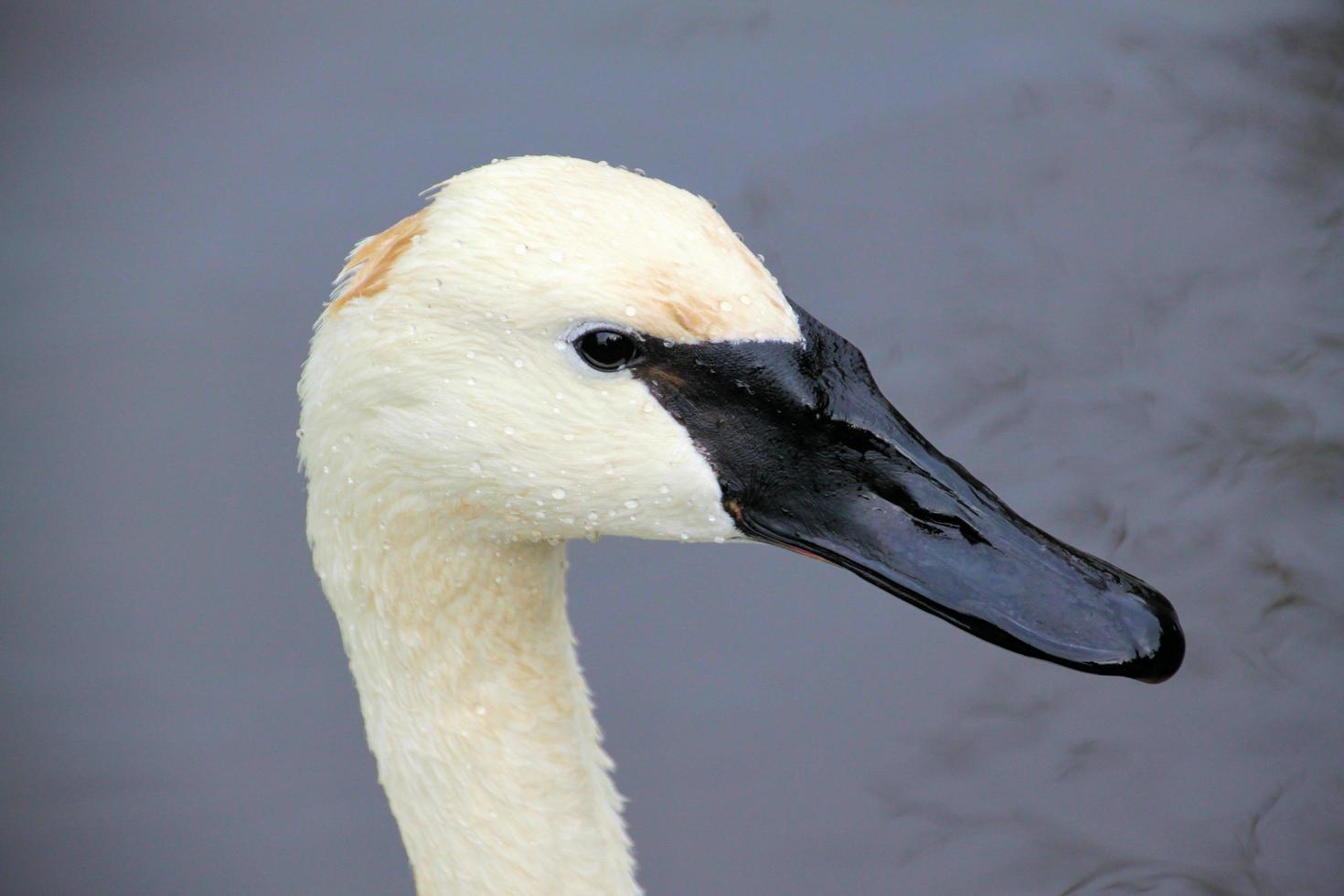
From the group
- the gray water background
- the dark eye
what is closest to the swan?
the dark eye

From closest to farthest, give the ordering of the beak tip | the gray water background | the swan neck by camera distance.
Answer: the beak tip
the swan neck
the gray water background

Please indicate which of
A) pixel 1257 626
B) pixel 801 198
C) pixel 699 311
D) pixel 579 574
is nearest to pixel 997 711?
pixel 1257 626

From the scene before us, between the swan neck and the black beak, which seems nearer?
the black beak

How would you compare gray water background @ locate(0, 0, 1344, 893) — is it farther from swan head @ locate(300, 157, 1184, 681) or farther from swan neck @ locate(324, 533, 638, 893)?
swan head @ locate(300, 157, 1184, 681)

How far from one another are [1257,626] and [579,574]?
2.15m

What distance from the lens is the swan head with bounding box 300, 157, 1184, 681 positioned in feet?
7.67

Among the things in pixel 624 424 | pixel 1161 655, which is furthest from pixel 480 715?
pixel 1161 655

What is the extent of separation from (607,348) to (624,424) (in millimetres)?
136

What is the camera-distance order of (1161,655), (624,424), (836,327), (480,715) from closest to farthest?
(1161,655) → (624,424) → (480,715) → (836,327)

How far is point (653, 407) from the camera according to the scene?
2432mm

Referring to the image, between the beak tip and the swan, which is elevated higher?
the swan

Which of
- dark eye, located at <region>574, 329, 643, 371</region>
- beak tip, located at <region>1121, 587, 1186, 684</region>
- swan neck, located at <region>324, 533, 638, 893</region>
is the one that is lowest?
beak tip, located at <region>1121, 587, 1186, 684</region>

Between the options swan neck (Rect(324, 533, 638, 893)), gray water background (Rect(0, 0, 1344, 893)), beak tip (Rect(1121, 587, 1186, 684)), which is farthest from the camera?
gray water background (Rect(0, 0, 1344, 893))

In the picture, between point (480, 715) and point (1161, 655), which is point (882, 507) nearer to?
point (1161, 655)
